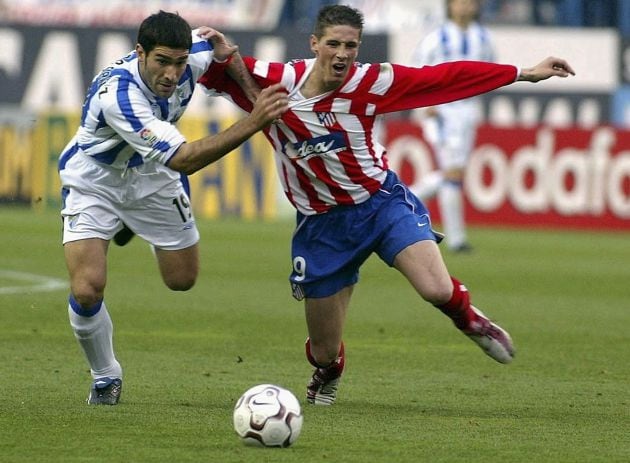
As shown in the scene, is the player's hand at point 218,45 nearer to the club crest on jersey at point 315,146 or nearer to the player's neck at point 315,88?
the player's neck at point 315,88

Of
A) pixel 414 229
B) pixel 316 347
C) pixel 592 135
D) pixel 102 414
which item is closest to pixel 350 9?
pixel 414 229

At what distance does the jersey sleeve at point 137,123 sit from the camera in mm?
6668

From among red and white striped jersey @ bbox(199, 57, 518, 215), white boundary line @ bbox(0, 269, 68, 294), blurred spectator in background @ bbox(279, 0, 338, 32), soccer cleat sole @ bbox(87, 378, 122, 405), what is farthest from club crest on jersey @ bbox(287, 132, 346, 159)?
blurred spectator in background @ bbox(279, 0, 338, 32)

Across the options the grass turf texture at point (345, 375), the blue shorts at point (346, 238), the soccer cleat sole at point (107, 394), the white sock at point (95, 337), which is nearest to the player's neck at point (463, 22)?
the grass turf texture at point (345, 375)

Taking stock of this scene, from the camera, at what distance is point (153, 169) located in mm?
7625

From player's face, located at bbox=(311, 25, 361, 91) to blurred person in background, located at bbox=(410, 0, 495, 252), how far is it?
907cm

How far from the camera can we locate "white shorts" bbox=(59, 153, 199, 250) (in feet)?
24.3

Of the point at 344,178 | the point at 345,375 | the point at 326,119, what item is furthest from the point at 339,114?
the point at 345,375

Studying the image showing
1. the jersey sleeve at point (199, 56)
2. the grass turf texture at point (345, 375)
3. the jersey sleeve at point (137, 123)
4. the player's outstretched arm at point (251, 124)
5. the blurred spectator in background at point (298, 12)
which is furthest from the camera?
the blurred spectator in background at point (298, 12)

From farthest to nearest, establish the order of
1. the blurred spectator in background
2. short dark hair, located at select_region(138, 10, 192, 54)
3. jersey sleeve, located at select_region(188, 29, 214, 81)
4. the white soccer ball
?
the blurred spectator in background < jersey sleeve, located at select_region(188, 29, 214, 81) < short dark hair, located at select_region(138, 10, 192, 54) < the white soccer ball

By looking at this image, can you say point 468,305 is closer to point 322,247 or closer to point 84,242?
point 322,247

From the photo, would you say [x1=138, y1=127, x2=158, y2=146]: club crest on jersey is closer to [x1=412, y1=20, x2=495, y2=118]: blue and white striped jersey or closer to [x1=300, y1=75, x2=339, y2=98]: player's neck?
[x1=300, y1=75, x2=339, y2=98]: player's neck

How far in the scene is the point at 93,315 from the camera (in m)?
7.29

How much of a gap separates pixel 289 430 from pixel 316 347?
1568 millimetres
